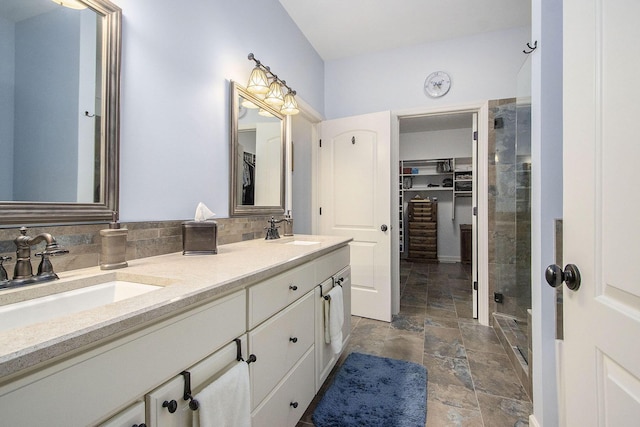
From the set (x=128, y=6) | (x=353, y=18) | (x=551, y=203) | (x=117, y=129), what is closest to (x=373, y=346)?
(x=551, y=203)

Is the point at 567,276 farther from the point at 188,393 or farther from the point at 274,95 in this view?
the point at 274,95

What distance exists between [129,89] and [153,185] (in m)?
0.41

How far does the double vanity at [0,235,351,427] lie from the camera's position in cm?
49

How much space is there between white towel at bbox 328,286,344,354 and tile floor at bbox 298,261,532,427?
1.02ft

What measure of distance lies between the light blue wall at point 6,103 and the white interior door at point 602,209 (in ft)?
5.23

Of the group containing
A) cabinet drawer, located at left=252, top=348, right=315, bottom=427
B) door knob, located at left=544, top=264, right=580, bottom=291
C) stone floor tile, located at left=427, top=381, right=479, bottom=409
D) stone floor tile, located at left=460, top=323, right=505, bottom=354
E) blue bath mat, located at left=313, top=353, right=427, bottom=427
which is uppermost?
door knob, located at left=544, top=264, right=580, bottom=291

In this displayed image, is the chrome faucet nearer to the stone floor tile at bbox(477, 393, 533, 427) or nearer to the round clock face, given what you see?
Result: the stone floor tile at bbox(477, 393, 533, 427)

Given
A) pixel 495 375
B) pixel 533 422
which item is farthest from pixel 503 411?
pixel 495 375

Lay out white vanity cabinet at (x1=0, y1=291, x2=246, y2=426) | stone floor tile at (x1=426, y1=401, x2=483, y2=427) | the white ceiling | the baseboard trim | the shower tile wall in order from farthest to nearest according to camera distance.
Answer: the shower tile wall → the white ceiling → stone floor tile at (x1=426, y1=401, x2=483, y2=427) → the baseboard trim → white vanity cabinet at (x1=0, y1=291, x2=246, y2=426)

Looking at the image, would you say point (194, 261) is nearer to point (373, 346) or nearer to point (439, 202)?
point (373, 346)

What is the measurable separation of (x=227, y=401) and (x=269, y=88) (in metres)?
1.81

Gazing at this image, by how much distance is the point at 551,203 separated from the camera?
49.4 inches

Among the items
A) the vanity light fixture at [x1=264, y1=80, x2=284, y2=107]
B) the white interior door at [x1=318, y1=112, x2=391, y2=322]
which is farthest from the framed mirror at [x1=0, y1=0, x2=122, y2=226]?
the white interior door at [x1=318, y1=112, x2=391, y2=322]

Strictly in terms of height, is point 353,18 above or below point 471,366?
above
